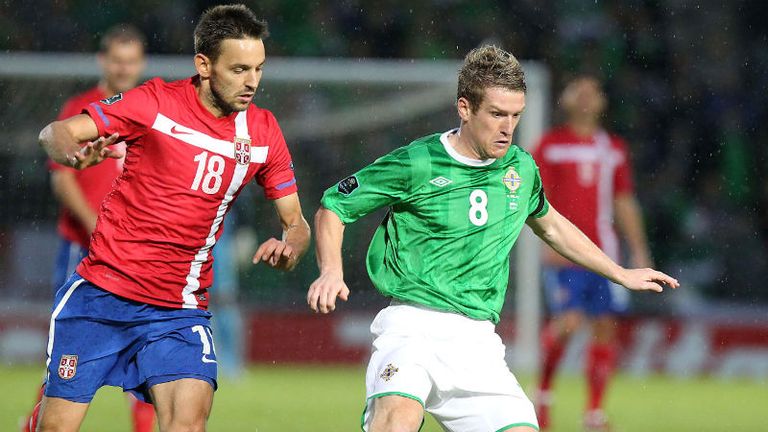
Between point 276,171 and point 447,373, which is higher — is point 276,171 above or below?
above

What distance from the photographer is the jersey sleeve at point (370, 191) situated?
5.06 m

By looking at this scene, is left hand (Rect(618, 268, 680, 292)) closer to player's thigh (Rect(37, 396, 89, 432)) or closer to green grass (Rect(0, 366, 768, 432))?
player's thigh (Rect(37, 396, 89, 432))

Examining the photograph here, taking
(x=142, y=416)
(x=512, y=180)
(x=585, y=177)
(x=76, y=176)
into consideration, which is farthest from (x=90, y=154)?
(x=585, y=177)

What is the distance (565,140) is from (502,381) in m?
5.15

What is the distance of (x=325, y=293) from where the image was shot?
4.48 metres

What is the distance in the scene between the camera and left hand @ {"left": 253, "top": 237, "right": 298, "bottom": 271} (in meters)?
4.86

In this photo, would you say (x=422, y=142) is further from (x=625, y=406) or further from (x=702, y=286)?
(x=702, y=286)

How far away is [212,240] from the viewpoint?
17.5ft

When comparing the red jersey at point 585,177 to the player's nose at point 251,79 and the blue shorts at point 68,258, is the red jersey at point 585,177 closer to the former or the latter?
the blue shorts at point 68,258

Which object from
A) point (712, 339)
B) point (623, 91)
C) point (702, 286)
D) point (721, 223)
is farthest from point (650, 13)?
point (712, 339)

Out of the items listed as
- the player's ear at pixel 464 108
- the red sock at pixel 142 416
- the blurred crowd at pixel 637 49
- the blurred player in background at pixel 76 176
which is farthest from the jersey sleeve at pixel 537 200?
the blurred crowd at pixel 637 49

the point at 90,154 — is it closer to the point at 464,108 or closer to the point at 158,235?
the point at 158,235

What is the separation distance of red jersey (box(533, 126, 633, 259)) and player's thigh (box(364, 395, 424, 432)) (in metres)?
5.12

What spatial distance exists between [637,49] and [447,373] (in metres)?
13.9
